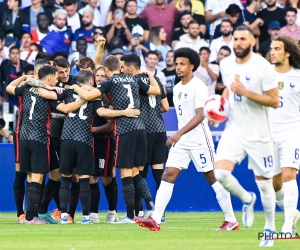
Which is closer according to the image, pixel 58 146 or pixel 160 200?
pixel 160 200

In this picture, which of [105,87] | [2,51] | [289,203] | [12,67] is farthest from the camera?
[2,51]

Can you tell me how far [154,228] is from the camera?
1191cm

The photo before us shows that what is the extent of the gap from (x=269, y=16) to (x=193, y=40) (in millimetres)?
1966

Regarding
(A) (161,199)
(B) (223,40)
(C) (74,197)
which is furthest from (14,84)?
(B) (223,40)

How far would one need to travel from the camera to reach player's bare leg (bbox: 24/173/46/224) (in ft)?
45.8

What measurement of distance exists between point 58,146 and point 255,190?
5.02 metres

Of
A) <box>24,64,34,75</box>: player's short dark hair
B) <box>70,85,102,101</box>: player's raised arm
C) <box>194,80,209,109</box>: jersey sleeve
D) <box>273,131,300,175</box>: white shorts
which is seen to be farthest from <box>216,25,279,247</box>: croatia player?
<box>24,64,34,75</box>: player's short dark hair

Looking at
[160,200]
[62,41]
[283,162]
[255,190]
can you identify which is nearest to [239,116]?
[283,162]

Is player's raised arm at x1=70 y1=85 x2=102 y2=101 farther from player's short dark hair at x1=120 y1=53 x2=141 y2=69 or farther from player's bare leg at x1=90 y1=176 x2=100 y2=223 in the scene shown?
player's bare leg at x1=90 y1=176 x2=100 y2=223

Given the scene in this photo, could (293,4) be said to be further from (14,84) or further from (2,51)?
(14,84)

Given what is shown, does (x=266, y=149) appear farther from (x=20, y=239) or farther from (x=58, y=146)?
(x=58, y=146)

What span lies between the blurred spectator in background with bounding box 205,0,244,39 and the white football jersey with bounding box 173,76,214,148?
400 inches

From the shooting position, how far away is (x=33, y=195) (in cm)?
1392

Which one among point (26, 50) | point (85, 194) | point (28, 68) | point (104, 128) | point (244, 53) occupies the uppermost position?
point (244, 53)
